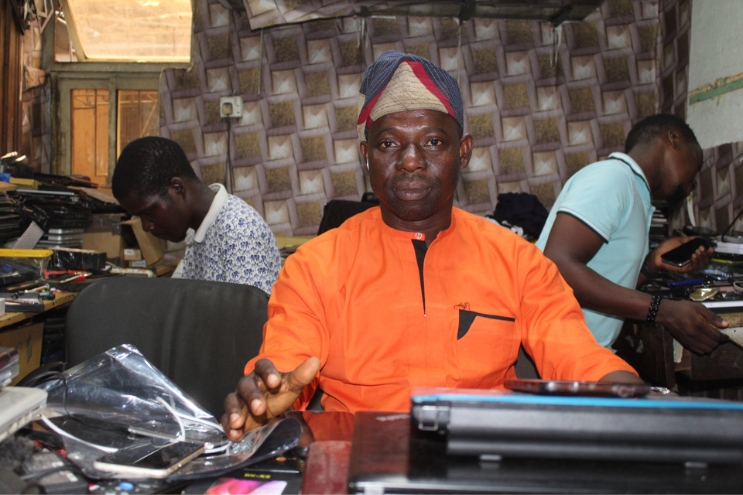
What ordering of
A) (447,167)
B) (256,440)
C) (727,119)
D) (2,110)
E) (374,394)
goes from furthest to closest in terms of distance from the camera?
(2,110), (727,119), (447,167), (374,394), (256,440)

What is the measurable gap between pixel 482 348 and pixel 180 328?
2.54 ft

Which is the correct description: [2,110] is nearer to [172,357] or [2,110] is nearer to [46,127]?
[46,127]

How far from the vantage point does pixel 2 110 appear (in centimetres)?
380

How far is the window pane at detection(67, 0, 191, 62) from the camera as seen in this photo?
411 cm

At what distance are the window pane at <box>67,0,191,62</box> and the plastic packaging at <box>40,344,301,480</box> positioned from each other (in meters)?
3.56

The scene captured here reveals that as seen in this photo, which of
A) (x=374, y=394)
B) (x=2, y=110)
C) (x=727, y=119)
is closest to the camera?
(x=374, y=394)

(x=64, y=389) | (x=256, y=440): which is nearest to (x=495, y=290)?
(x=256, y=440)

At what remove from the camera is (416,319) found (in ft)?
3.82

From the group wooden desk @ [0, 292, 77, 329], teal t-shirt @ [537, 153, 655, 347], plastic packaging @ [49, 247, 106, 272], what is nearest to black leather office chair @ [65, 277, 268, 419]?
wooden desk @ [0, 292, 77, 329]

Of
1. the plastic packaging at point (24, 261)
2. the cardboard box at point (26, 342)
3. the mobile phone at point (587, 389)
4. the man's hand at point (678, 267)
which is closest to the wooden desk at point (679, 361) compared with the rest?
the man's hand at point (678, 267)

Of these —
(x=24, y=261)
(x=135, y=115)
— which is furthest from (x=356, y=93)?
(x=24, y=261)

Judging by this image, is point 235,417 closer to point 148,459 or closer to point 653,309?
point 148,459

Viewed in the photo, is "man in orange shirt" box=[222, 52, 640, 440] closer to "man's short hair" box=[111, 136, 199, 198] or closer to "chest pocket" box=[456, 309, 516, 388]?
"chest pocket" box=[456, 309, 516, 388]

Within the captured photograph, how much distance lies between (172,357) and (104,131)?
3.22 m
